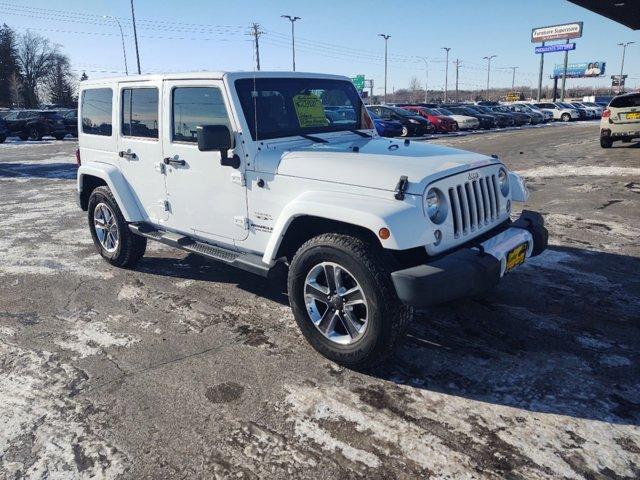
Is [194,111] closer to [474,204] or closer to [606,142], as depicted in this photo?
[474,204]

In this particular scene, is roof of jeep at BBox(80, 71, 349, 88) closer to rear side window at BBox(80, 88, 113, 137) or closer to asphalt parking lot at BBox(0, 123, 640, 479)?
rear side window at BBox(80, 88, 113, 137)

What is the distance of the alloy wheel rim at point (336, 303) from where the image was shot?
339 centimetres

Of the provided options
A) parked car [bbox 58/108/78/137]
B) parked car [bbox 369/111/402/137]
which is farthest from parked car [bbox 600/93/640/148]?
parked car [bbox 58/108/78/137]

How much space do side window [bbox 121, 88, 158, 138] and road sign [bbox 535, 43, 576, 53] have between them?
6692 centimetres

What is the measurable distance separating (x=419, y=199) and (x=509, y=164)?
11885 millimetres

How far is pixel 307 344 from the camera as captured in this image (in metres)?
3.86

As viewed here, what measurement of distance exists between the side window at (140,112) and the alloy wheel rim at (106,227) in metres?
1.01

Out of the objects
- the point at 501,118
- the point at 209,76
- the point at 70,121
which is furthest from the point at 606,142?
the point at 70,121

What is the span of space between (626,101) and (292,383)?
15.0m

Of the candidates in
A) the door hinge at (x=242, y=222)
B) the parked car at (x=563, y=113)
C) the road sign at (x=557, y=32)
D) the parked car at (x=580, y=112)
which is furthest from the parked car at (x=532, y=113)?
the door hinge at (x=242, y=222)

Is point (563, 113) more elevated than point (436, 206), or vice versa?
point (563, 113)

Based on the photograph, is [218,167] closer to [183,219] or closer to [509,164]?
[183,219]

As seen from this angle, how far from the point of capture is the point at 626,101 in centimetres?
1429

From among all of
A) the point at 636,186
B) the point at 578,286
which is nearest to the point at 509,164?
the point at 636,186
